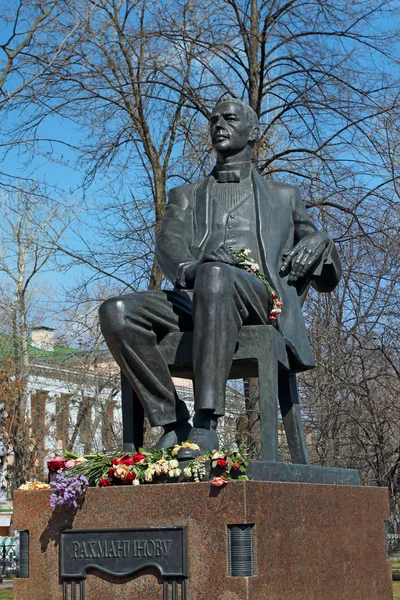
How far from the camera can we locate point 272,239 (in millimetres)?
6922

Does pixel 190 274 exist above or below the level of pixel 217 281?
above

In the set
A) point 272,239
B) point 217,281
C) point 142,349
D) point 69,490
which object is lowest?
point 69,490

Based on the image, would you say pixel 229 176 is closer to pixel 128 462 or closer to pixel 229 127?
pixel 229 127

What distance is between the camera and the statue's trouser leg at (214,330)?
5930mm

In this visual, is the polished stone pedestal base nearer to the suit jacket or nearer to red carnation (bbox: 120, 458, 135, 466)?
red carnation (bbox: 120, 458, 135, 466)

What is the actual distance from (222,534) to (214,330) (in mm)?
1128

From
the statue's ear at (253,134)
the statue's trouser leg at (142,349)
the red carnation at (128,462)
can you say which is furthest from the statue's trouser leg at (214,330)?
the statue's ear at (253,134)

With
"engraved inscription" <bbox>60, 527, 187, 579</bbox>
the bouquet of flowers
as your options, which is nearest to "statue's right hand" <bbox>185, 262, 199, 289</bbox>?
the bouquet of flowers

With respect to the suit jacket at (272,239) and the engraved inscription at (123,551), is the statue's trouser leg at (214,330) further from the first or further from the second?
the engraved inscription at (123,551)

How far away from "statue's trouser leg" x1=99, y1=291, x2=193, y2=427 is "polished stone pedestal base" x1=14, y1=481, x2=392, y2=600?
0.69m

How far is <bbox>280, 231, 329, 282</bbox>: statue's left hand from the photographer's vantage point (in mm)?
6852

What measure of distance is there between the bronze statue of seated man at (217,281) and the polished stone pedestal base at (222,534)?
18.5 inches

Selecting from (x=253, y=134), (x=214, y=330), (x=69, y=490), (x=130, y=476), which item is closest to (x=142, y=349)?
(x=214, y=330)

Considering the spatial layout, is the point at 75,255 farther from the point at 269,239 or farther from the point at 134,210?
the point at 269,239
